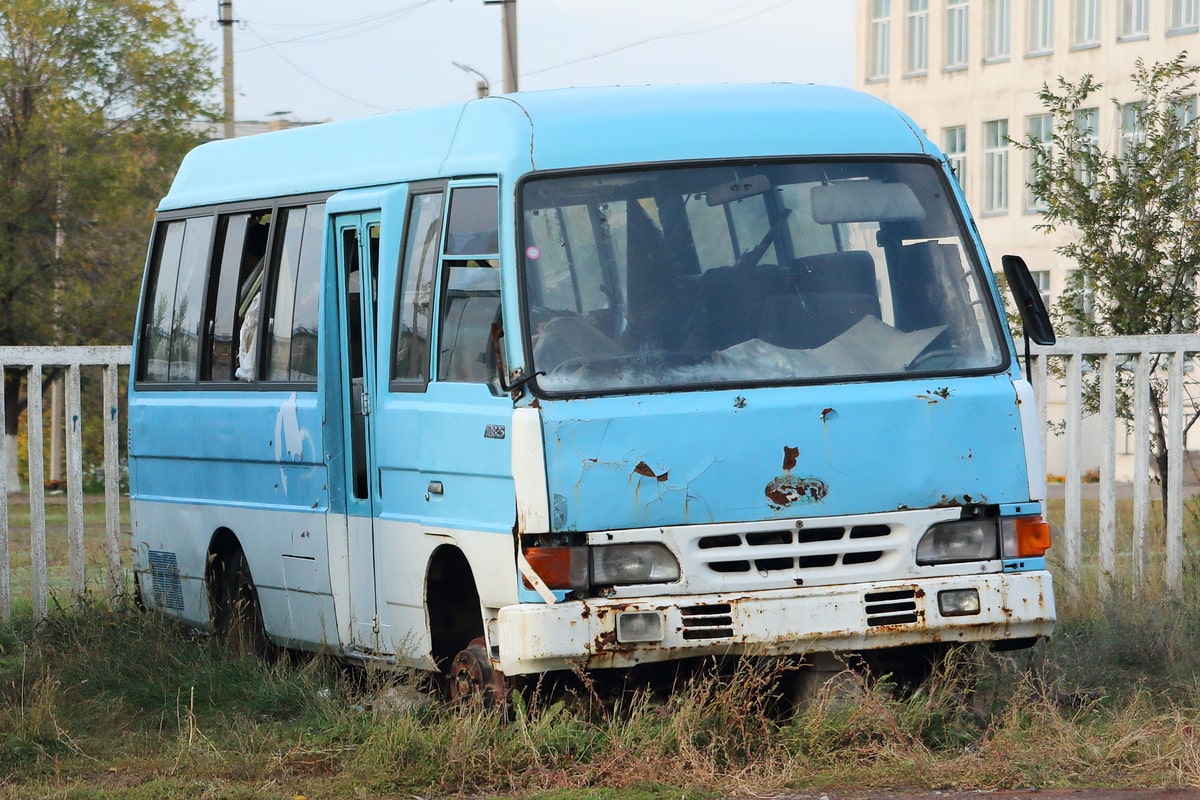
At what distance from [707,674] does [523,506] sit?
3.06 feet

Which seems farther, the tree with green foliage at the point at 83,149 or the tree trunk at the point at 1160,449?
the tree with green foliage at the point at 83,149

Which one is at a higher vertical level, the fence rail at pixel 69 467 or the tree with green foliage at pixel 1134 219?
the tree with green foliage at pixel 1134 219

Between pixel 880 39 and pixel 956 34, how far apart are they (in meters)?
2.61

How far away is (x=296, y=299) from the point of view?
1033 centimetres

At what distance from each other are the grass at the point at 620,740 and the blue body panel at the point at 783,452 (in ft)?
2.02

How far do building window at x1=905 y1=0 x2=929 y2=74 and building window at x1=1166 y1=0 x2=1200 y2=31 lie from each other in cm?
745

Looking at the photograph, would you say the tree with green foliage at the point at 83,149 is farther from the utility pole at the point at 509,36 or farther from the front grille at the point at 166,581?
Answer: the front grille at the point at 166,581

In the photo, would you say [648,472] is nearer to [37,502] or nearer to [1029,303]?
[1029,303]

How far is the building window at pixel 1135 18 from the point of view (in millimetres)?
43188

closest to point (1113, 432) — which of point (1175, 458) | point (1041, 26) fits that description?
point (1175, 458)

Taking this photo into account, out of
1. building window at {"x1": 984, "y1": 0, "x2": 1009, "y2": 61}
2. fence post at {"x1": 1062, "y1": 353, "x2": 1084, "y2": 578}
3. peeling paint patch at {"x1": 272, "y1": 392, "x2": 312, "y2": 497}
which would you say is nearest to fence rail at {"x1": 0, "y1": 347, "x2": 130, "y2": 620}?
peeling paint patch at {"x1": 272, "y1": 392, "x2": 312, "y2": 497}

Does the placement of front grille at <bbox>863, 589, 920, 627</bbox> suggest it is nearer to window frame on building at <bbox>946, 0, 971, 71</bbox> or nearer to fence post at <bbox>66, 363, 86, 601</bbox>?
fence post at <bbox>66, 363, 86, 601</bbox>

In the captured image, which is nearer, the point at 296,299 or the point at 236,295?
the point at 296,299

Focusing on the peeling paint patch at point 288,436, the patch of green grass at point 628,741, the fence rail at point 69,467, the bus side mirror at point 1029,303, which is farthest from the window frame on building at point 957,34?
the bus side mirror at point 1029,303
